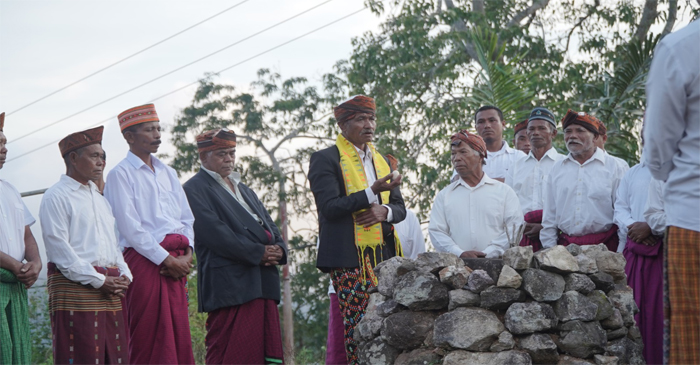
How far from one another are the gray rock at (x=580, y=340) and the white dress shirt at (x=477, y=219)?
1029mm

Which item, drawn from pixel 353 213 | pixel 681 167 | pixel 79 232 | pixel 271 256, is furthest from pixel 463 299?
pixel 79 232

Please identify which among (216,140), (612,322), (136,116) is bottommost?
(612,322)

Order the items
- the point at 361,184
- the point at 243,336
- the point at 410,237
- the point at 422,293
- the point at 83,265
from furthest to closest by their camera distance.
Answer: the point at 410,237
the point at 243,336
the point at 361,184
the point at 83,265
the point at 422,293

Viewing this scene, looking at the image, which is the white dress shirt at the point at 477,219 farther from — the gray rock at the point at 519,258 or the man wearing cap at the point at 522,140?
the man wearing cap at the point at 522,140

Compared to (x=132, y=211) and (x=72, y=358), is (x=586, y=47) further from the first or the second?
(x=72, y=358)

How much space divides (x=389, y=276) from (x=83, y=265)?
2.04 meters

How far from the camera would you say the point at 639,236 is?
17.2 feet

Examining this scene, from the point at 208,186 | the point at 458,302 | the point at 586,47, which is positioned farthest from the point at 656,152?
the point at 586,47

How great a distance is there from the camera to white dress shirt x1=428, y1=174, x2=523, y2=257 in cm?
537

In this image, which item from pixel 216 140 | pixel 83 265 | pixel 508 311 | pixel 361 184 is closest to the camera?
pixel 508 311

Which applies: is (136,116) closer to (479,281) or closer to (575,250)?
(479,281)

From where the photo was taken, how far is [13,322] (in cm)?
485

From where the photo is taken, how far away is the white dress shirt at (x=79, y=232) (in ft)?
16.2

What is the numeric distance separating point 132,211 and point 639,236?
12.1 ft
